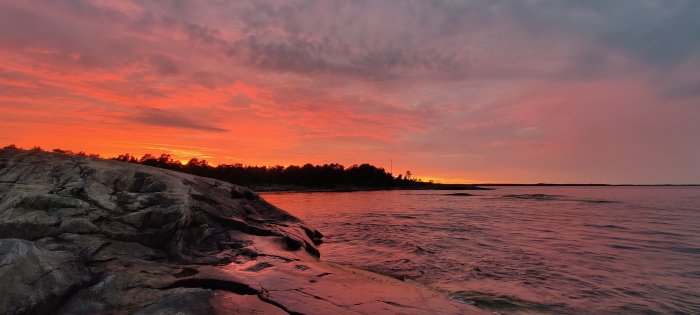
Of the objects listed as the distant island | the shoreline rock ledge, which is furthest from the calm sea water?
the distant island

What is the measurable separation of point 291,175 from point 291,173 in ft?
3.19

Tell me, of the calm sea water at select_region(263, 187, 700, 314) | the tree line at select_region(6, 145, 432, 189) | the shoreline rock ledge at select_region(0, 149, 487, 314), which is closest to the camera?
the shoreline rock ledge at select_region(0, 149, 487, 314)

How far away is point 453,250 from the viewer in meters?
13.9

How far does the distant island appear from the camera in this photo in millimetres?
99519

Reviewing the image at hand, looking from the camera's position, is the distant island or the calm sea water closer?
the calm sea water

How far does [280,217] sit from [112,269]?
8.81 meters

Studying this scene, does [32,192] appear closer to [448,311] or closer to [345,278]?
[345,278]

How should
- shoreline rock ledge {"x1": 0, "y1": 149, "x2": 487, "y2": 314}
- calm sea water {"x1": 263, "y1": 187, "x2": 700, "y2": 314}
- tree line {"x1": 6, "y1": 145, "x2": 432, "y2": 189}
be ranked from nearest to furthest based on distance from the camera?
shoreline rock ledge {"x1": 0, "y1": 149, "x2": 487, "y2": 314}
calm sea water {"x1": 263, "y1": 187, "x2": 700, "y2": 314}
tree line {"x1": 6, "y1": 145, "x2": 432, "y2": 189}

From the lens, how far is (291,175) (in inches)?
4663

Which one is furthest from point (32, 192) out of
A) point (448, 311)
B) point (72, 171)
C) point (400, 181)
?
point (400, 181)

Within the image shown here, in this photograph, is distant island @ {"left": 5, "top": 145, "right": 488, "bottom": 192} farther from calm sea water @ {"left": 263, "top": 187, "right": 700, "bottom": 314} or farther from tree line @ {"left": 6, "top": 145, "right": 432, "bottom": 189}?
calm sea water @ {"left": 263, "top": 187, "right": 700, "bottom": 314}

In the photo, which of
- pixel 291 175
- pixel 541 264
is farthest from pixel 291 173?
pixel 541 264

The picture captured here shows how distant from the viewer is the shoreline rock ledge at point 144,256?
197 inches

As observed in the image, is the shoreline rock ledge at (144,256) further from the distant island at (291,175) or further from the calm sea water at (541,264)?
the distant island at (291,175)
